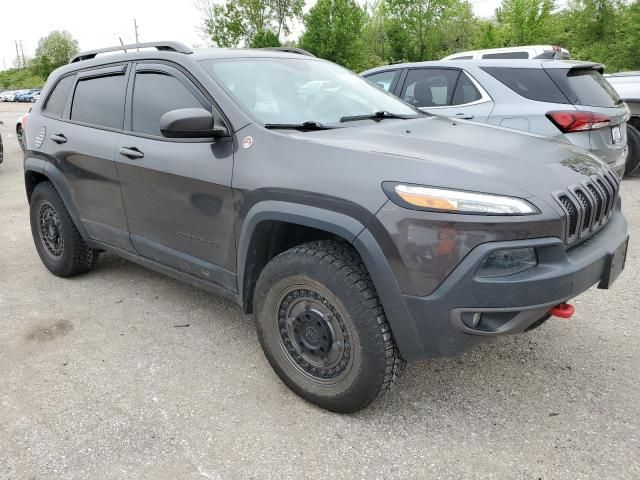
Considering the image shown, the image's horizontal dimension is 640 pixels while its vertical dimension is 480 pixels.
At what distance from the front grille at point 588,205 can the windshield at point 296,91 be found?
4.12 ft

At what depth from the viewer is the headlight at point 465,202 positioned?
2.03 metres

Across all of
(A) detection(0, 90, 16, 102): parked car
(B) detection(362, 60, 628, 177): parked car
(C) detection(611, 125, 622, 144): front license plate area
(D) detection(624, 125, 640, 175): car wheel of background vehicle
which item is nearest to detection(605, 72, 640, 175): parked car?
(D) detection(624, 125, 640, 175): car wheel of background vehicle

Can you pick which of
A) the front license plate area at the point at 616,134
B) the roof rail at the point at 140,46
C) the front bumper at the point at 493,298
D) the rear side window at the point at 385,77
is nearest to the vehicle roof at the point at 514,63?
the rear side window at the point at 385,77

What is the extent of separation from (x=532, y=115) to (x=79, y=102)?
13.6 ft

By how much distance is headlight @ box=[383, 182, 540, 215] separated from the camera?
6.67 feet

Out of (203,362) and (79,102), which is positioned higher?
(79,102)

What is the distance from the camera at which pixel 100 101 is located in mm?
3744

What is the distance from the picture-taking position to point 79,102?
3.96 metres

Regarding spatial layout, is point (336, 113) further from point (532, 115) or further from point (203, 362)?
point (532, 115)

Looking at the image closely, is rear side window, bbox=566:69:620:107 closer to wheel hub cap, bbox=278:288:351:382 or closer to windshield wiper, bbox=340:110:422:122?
windshield wiper, bbox=340:110:422:122

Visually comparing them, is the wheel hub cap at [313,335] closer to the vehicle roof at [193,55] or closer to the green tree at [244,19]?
the vehicle roof at [193,55]

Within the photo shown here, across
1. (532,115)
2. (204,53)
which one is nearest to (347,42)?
(532,115)

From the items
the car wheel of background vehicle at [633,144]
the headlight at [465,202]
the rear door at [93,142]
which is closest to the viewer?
the headlight at [465,202]

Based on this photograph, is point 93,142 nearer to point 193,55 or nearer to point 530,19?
point 193,55
